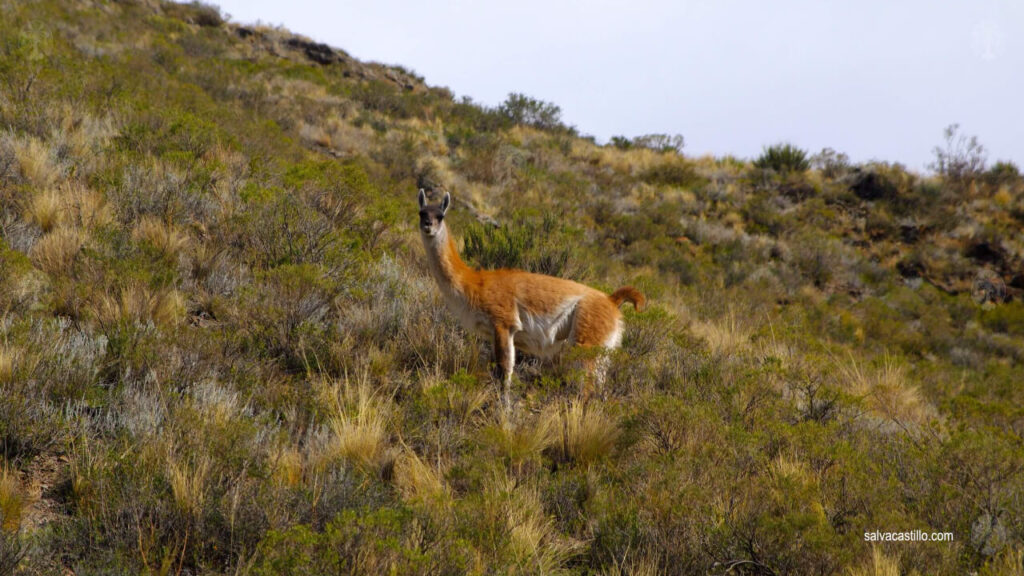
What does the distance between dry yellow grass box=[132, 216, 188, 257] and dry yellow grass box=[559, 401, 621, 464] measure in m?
4.43

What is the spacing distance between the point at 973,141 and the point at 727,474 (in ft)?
86.7

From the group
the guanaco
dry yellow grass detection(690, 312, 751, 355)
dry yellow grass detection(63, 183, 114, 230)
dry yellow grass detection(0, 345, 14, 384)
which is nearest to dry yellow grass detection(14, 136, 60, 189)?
dry yellow grass detection(63, 183, 114, 230)

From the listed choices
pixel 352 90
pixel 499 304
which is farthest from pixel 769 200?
pixel 499 304

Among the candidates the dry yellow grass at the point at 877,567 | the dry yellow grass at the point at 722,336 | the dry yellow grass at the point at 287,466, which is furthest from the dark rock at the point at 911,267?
the dry yellow grass at the point at 287,466

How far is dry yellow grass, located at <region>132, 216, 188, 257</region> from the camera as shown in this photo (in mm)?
5930

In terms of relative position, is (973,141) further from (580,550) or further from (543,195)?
(580,550)

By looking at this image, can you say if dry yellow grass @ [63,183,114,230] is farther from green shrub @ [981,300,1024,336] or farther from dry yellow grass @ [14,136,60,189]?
green shrub @ [981,300,1024,336]

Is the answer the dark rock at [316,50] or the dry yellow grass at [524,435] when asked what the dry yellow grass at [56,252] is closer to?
the dry yellow grass at [524,435]

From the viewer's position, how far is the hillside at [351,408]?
9.23 ft

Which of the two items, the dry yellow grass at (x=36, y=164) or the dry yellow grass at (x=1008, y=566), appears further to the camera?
the dry yellow grass at (x=36, y=164)

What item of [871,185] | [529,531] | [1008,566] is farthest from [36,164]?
[871,185]

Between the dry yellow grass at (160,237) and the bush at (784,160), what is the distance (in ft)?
73.3

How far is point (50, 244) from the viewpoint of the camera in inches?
206

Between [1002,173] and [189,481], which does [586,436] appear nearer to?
[189,481]
